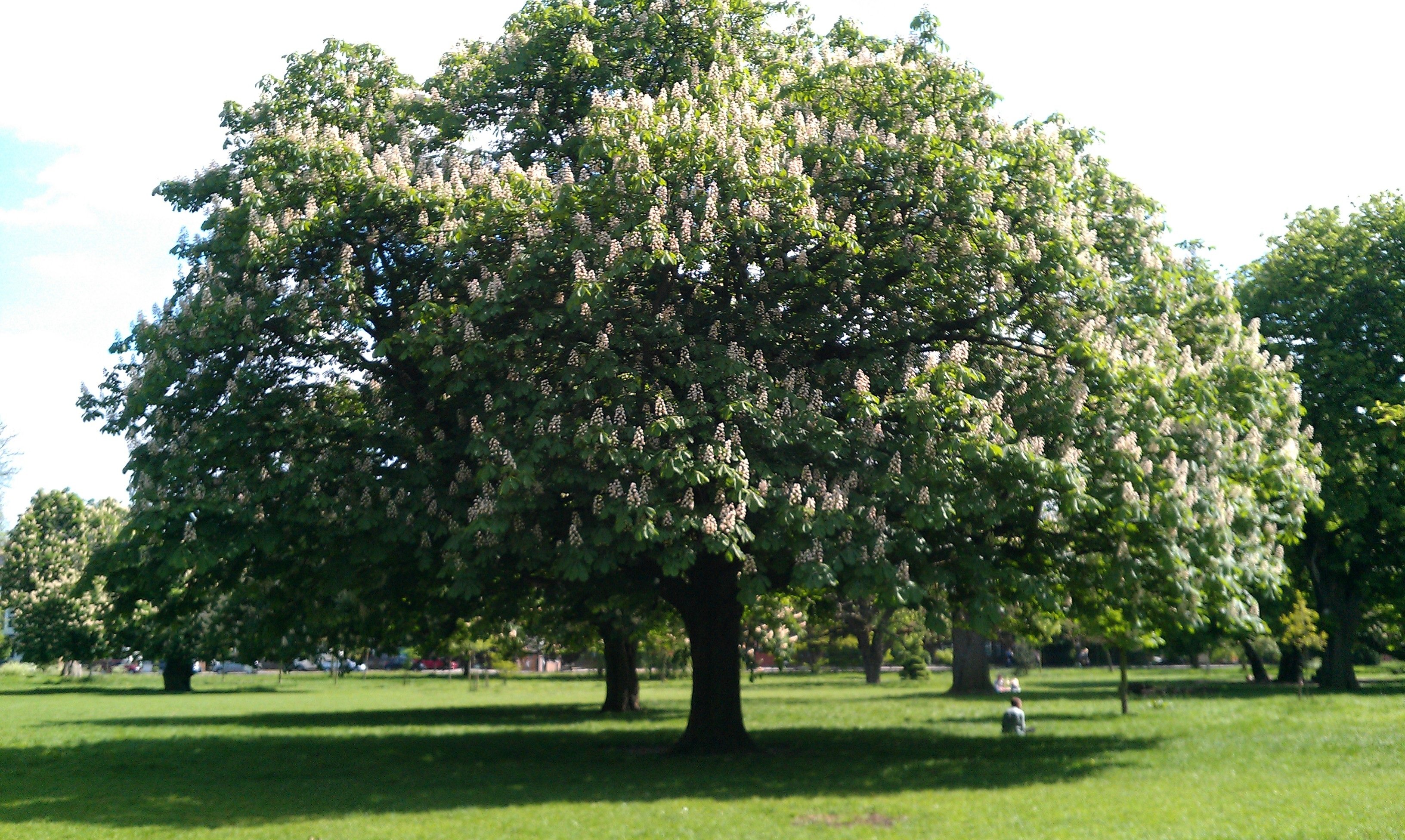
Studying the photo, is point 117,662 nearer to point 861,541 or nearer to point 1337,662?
point 1337,662

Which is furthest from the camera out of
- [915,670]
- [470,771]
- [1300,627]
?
→ [915,670]

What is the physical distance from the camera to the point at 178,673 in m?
67.1

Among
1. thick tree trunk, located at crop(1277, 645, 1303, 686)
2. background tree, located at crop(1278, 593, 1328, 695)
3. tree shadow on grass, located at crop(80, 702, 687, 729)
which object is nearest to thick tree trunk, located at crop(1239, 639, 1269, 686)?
thick tree trunk, located at crop(1277, 645, 1303, 686)

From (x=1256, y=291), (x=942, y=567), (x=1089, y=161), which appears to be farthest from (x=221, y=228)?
(x=1256, y=291)

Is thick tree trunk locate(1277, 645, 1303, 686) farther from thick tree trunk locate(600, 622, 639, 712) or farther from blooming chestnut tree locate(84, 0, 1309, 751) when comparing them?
blooming chestnut tree locate(84, 0, 1309, 751)

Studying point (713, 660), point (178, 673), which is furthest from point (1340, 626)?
point (178, 673)

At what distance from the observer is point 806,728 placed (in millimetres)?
30656

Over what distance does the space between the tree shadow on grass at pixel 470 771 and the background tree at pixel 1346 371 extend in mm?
17988

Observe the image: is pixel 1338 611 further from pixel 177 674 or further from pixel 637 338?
pixel 177 674

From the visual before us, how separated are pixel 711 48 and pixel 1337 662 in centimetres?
3595

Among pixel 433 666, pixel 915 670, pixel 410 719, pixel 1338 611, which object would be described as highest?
pixel 1338 611

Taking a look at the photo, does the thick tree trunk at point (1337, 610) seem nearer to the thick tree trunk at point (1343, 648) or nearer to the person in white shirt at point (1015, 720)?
the thick tree trunk at point (1343, 648)

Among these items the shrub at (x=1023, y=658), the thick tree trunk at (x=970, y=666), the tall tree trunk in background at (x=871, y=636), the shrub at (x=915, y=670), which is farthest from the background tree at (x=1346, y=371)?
the shrub at (x=1023, y=658)

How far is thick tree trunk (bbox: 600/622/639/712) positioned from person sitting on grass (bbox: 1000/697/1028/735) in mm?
16695
